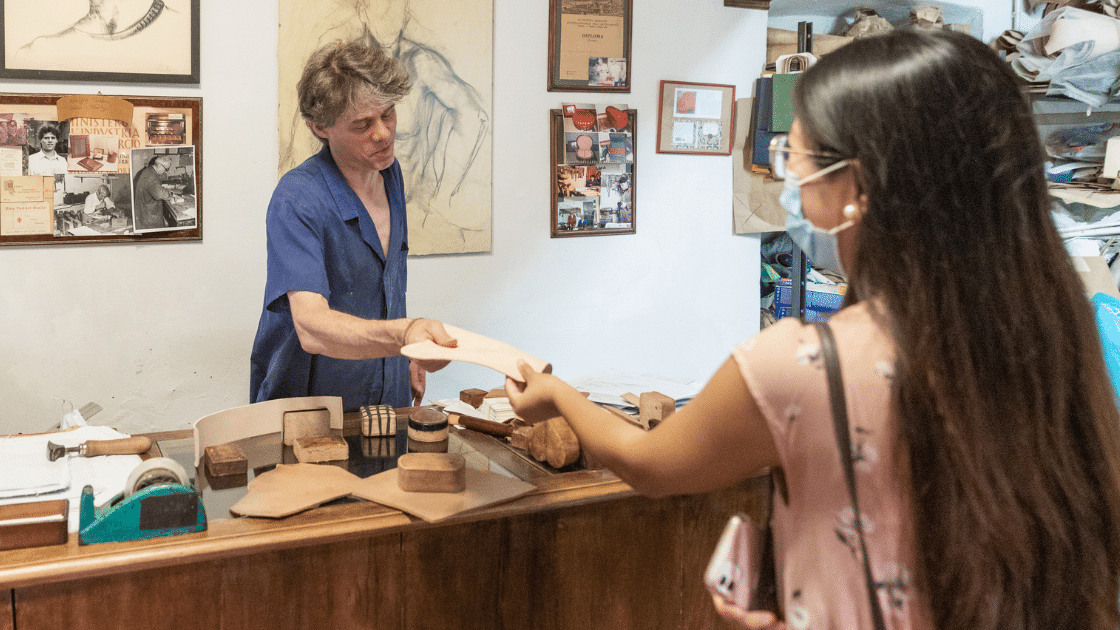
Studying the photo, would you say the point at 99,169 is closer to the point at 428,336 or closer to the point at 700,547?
the point at 428,336

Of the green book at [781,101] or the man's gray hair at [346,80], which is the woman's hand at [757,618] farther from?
the green book at [781,101]

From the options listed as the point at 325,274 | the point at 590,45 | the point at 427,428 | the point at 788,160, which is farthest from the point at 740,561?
the point at 590,45

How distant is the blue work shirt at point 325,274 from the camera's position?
2.38 metres

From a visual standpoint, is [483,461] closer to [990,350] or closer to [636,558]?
[636,558]

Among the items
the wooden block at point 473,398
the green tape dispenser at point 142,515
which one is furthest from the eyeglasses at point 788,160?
the wooden block at point 473,398

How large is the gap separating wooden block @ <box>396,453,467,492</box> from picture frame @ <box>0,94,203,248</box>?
204 centimetres

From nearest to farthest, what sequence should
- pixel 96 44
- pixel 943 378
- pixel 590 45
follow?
1. pixel 943 378
2. pixel 96 44
3. pixel 590 45

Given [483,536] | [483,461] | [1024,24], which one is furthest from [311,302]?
[1024,24]

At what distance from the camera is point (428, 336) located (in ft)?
6.55

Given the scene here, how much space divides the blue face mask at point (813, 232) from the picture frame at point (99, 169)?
274 cm

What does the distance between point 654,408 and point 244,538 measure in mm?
1006

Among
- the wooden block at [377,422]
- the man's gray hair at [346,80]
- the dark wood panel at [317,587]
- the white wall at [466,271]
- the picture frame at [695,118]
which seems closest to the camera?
the dark wood panel at [317,587]

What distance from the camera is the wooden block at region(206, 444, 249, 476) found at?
1856 mm

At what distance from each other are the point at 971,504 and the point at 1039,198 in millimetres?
361
